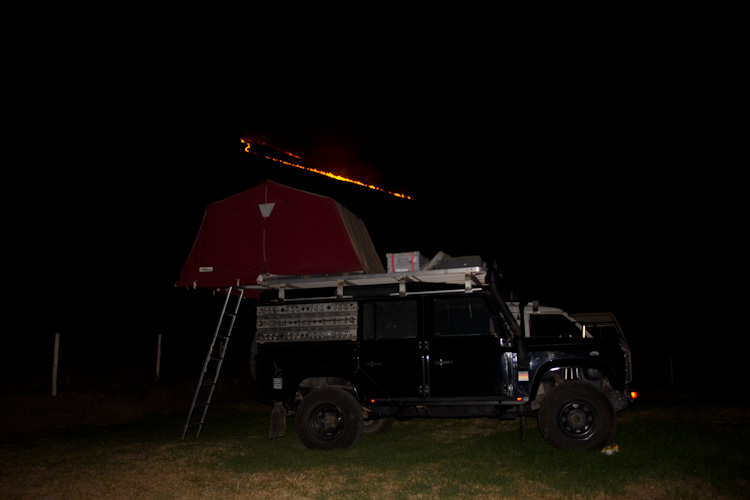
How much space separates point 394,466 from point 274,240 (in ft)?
11.8

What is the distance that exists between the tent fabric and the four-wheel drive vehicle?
0.26 m

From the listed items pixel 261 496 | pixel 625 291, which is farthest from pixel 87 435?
pixel 625 291

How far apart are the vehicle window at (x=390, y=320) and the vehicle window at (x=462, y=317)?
1.17 feet

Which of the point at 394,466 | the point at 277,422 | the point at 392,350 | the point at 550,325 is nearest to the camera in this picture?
the point at 394,466

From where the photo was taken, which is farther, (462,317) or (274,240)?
(274,240)

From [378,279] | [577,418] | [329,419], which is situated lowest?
[329,419]

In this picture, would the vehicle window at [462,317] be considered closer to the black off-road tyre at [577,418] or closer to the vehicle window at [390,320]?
the vehicle window at [390,320]

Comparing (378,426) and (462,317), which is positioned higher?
(462,317)

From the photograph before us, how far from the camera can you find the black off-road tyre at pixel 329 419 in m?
7.64

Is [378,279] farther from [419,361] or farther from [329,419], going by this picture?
[329,419]

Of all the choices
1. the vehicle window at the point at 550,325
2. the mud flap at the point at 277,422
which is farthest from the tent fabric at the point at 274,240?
the vehicle window at the point at 550,325

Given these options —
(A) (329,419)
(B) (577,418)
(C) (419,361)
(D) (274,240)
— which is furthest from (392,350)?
(B) (577,418)

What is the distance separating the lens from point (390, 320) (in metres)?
7.94

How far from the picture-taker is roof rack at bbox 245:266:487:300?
7.27 m
